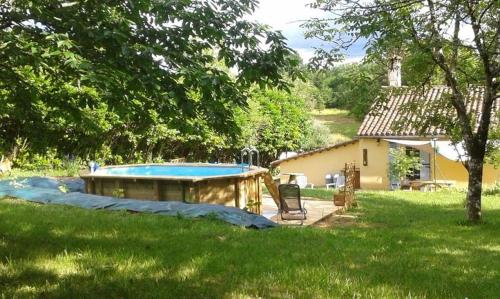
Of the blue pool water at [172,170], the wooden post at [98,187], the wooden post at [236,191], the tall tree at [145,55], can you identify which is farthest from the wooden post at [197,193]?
the tall tree at [145,55]

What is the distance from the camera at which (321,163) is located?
30125 mm

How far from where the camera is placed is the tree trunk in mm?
10352

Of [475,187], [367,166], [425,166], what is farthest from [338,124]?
[475,187]

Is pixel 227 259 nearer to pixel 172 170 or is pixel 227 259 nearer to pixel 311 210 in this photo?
pixel 311 210

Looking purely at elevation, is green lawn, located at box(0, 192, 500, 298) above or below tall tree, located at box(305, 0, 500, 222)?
below

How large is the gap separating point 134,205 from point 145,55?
7.49 meters

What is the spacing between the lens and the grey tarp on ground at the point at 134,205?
9.97 metres

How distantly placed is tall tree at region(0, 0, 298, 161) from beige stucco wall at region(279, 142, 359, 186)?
78.6 ft

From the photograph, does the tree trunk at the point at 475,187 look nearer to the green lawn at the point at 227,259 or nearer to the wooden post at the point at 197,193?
the green lawn at the point at 227,259

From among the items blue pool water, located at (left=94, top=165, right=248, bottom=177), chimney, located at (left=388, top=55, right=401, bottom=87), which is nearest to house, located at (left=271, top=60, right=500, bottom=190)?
blue pool water, located at (left=94, top=165, right=248, bottom=177)

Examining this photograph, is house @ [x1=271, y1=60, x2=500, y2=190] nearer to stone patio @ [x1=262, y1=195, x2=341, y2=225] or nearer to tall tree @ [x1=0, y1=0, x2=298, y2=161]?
stone patio @ [x1=262, y1=195, x2=341, y2=225]

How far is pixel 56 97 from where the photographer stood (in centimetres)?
586

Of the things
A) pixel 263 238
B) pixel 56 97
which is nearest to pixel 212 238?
pixel 263 238

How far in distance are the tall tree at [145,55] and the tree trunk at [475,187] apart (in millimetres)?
6861
